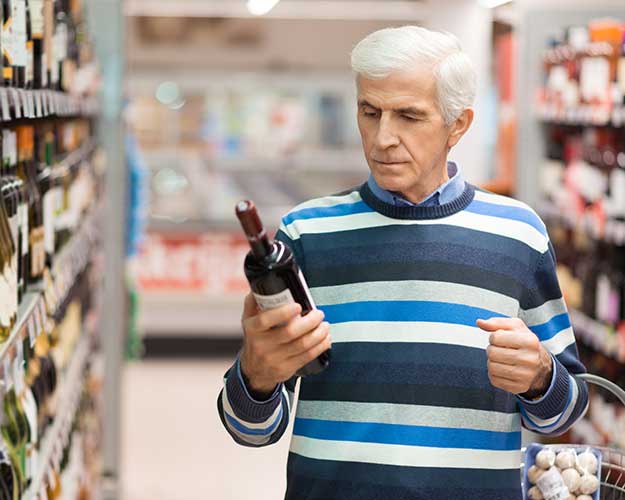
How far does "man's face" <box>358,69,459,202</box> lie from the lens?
2.24 m

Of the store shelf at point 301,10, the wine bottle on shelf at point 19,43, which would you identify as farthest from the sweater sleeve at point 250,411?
the store shelf at point 301,10

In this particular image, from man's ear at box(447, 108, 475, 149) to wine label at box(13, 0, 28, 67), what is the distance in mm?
935

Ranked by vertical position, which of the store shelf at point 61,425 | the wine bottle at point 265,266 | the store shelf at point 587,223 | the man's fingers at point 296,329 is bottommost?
the store shelf at point 61,425

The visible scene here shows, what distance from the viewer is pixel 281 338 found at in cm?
194

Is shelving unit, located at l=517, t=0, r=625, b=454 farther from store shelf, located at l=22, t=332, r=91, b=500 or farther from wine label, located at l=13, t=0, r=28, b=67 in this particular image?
wine label, located at l=13, t=0, r=28, b=67

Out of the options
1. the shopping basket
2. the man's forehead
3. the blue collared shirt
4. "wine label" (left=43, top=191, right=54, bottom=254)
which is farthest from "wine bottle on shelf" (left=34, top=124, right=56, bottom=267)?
the shopping basket

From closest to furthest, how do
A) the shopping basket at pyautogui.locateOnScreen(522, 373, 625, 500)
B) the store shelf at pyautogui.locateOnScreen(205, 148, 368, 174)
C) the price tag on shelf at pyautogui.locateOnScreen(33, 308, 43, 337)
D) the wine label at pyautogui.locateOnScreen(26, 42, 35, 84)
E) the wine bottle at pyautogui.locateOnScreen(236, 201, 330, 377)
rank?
1. the wine bottle at pyautogui.locateOnScreen(236, 201, 330, 377)
2. the shopping basket at pyautogui.locateOnScreen(522, 373, 625, 500)
3. the price tag on shelf at pyautogui.locateOnScreen(33, 308, 43, 337)
4. the wine label at pyautogui.locateOnScreen(26, 42, 35, 84)
5. the store shelf at pyautogui.locateOnScreen(205, 148, 368, 174)

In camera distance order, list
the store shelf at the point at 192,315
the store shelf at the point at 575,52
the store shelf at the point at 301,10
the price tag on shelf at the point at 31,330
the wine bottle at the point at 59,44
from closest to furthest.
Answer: the price tag on shelf at the point at 31,330
the wine bottle at the point at 59,44
the store shelf at the point at 575,52
the store shelf at the point at 301,10
the store shelf at the point at 192,315

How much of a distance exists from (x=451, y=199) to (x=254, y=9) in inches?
270

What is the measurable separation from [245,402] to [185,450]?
16.7 ft

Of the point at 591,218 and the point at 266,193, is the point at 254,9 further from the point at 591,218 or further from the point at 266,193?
the point at 591,218

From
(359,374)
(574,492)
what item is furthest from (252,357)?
(574,492)

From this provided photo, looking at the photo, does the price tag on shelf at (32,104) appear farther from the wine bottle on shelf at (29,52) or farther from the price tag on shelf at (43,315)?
the price tag on shelf at (43,315)

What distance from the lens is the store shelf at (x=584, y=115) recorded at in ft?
16.4
